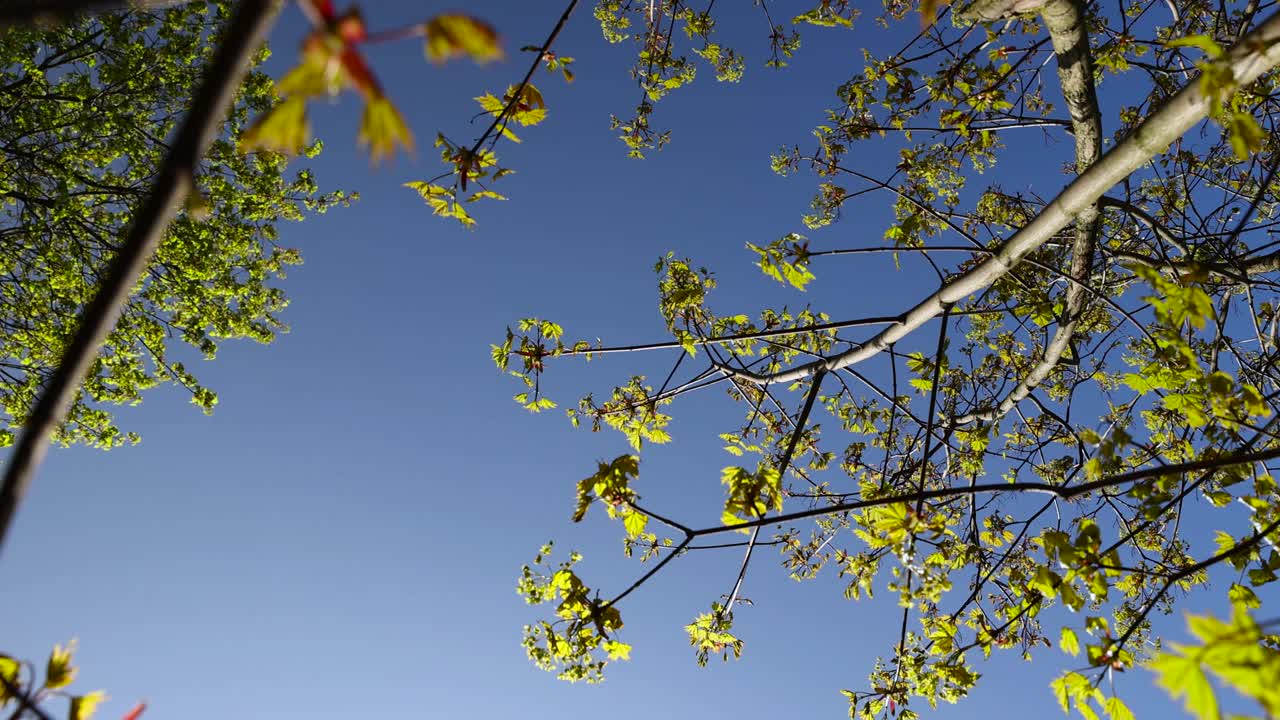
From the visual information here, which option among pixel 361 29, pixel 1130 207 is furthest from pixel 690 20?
pixel 361 29

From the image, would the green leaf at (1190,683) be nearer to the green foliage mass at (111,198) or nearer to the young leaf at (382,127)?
the young leaf at (382,127)

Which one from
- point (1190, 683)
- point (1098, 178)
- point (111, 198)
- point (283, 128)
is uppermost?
point (111, 198)

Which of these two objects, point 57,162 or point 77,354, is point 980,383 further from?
point 57,162

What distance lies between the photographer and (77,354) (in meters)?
0.69

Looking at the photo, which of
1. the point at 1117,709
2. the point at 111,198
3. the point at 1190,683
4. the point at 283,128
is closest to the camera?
the point at 283,128

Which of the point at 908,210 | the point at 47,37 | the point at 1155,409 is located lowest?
the point at 1155,409

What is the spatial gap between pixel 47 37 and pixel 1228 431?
386 inches

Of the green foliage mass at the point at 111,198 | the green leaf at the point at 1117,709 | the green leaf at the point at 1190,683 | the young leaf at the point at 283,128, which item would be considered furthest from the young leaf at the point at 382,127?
the green foliage mass at the point at 111,198

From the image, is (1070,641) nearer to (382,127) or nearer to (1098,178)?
(1098,178)

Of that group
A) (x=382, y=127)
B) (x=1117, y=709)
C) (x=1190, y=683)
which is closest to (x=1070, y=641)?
(x=1117, y=709)

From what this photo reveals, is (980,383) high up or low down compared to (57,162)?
down

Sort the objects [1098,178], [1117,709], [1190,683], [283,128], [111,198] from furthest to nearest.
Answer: [111,198] → [1098,178] → [1117,709] → [1190,683] → [283,128]

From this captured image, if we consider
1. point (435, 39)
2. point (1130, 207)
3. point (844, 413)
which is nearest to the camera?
point (435, 39)

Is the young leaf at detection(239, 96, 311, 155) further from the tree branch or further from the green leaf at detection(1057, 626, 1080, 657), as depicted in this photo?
the green leaf at detection(1057, 626, 1080, 657)
